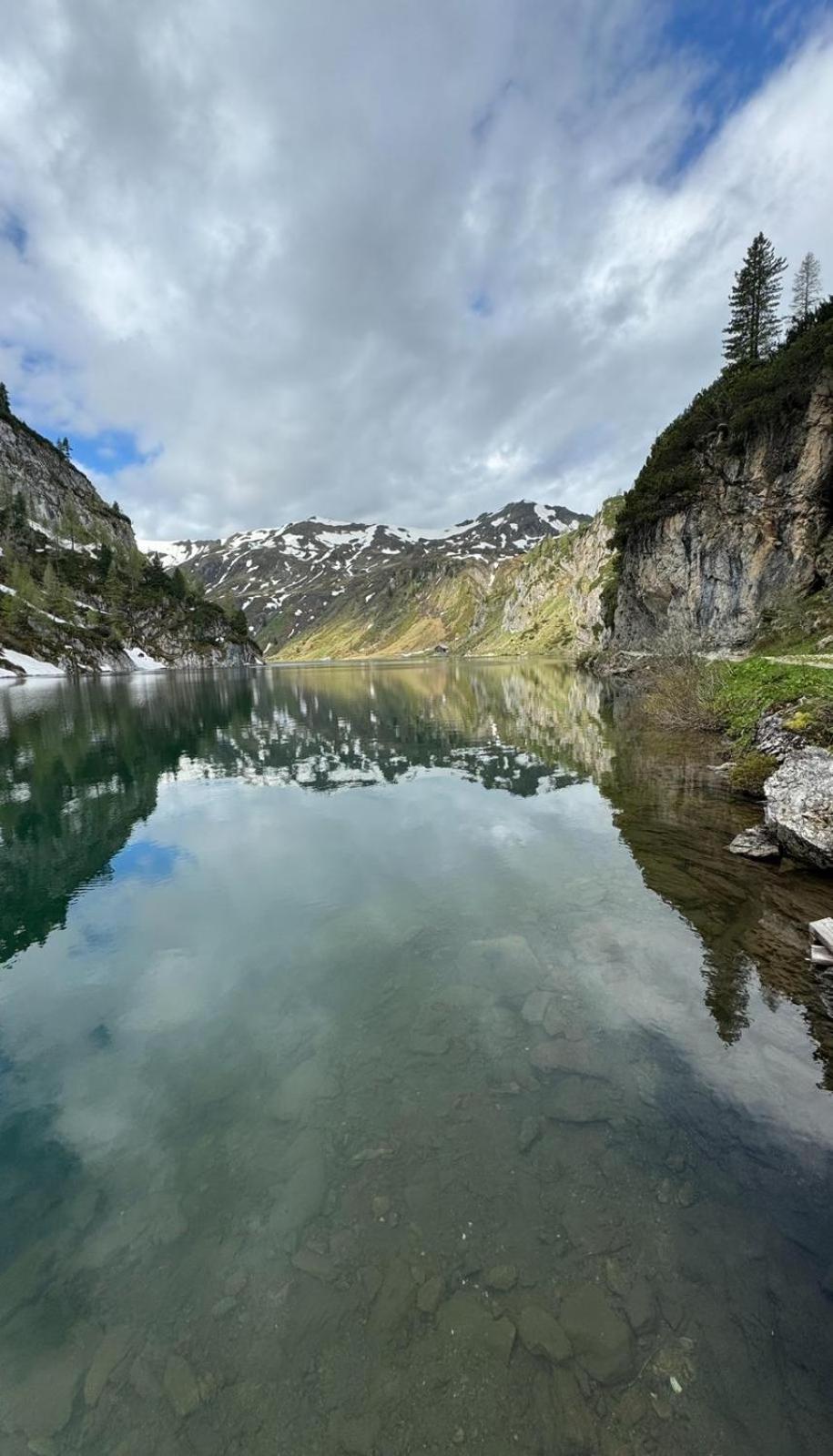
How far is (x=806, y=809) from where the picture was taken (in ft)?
55.7

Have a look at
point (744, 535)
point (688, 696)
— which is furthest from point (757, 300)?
point (688, 696)

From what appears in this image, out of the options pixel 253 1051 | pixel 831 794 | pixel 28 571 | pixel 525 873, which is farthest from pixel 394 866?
pixel 28 571

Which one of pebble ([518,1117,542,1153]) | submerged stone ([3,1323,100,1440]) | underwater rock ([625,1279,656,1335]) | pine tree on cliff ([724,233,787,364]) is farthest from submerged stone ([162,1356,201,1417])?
pine tree on cliff ([724,233,787,364])

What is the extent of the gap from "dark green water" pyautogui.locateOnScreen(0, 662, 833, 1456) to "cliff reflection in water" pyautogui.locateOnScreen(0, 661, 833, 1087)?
0.21 meters

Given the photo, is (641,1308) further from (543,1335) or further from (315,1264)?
(315,1264)

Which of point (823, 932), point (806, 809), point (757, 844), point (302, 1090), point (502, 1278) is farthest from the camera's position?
point (757, 844)

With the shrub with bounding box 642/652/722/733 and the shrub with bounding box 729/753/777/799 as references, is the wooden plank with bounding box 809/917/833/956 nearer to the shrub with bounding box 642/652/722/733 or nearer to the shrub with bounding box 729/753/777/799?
the shrub with bounding box 729/753/777/799

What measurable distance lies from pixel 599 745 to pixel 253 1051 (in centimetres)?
3200

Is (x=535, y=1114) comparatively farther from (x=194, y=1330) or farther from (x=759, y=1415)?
(x=194, y=1330)

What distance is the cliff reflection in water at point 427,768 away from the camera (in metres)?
13.9

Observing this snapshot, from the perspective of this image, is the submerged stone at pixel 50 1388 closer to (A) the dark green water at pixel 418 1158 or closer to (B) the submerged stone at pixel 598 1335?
(A) the dark green water at pixel 418 1158

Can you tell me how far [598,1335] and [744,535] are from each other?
79.0 metres

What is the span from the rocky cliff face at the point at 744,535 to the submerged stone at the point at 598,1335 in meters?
49.5

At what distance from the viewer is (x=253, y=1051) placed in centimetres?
1055
